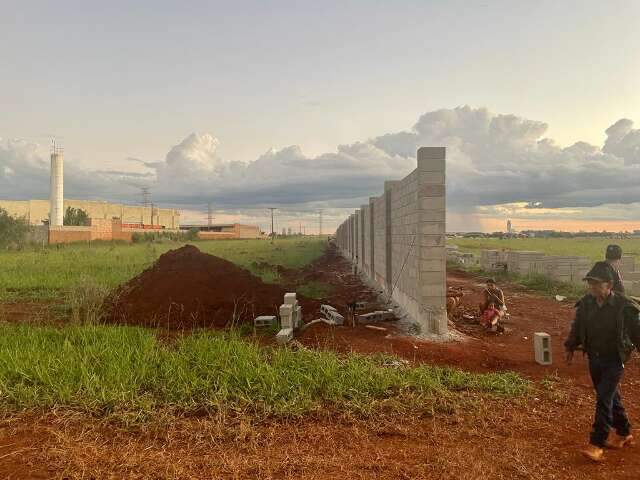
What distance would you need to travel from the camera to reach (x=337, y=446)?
3246 mm

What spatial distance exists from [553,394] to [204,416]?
316cm

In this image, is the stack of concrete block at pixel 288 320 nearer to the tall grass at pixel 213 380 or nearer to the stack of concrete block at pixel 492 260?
the tall grass at pixel 213 380

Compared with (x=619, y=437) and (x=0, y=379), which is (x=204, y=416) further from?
(x=619, y=437)

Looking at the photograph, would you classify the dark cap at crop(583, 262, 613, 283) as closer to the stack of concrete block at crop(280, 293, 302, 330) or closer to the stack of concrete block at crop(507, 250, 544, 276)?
the stack of concrete block at crop(280, 293, 302, 330)

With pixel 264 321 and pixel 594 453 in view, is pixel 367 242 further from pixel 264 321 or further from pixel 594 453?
pixel 594 453

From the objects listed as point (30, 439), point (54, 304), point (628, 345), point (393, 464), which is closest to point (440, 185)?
point (628, 345)

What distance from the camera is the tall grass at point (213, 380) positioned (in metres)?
3.88

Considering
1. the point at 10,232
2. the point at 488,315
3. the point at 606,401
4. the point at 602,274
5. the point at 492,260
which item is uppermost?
the point at 10,232

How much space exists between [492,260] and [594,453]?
14.7m

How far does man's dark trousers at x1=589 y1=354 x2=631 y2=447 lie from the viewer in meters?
3.12

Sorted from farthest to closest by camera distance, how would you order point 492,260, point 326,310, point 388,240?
point 492,260
point 388,240
point 326,310

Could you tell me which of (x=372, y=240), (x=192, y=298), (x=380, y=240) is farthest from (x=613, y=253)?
(x=372, y=240)

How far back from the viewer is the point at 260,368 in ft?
14.2

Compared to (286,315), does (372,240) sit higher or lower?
higher
